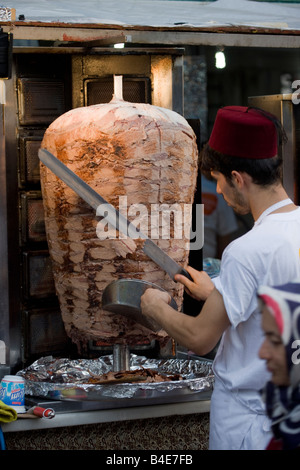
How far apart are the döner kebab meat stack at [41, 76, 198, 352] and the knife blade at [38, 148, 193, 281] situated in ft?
0.31

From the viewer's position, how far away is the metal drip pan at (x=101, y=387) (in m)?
3.21

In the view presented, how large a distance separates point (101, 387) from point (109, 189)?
0.86 metres

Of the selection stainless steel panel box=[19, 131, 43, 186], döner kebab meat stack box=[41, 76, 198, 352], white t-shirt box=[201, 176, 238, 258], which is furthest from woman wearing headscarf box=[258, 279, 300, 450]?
white t-shirt box=[201, 176, 238, 258]

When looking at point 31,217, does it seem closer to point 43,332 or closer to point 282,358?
point 43,332

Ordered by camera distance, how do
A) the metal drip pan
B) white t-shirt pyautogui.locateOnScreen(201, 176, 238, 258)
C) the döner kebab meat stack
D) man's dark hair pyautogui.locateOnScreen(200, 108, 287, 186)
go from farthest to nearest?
white t-shirt pyautogui.locateOnScreen(201, 176, 238, 258), the metal drip pan, the döner kebab meat stack, man's dark hair pyautogui.locateOnScreen(200, 108, 287, 186)

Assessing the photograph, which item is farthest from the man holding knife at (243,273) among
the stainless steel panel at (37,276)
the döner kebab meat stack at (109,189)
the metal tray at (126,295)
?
the stainless steel panel at (37,276)

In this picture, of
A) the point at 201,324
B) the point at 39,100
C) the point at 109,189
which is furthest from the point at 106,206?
the point at 39,100

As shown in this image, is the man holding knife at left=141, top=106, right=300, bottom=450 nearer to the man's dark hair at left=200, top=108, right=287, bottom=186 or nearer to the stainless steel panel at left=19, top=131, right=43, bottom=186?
the man's dark hair at left=200, top=108, right=287, bottom=186

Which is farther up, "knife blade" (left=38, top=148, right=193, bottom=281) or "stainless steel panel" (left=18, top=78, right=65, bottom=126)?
"stainless steel panel" (left=18, top=78, right=65, bottom=126)

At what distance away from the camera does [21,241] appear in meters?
3.68

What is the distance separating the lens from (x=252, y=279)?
2344 millimetres

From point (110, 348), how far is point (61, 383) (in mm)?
508

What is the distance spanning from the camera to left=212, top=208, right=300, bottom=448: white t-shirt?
2.34m
